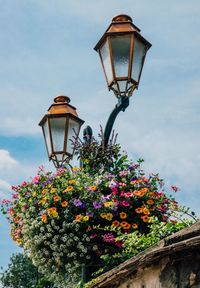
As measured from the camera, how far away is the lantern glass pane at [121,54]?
6.01 meters

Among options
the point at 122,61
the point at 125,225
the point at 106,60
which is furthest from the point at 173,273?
the point at 106,60

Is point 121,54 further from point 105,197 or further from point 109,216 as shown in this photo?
point 109,216

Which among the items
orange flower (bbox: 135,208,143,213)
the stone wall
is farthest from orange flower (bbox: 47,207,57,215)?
the stone wall

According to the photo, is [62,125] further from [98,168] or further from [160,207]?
[160,207]

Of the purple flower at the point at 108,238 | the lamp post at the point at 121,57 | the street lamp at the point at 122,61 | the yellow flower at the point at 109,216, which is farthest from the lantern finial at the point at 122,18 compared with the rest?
the purple flower at the point at 108,238

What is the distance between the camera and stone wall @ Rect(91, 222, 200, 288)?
Result: 3.12m

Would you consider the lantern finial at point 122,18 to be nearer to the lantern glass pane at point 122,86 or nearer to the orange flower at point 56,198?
the lantern glass pane at point 122,86

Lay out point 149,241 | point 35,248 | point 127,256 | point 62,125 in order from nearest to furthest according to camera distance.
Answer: point 149,241
point 127,256
point 35,248
point 62,125

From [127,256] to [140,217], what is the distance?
2.12ft

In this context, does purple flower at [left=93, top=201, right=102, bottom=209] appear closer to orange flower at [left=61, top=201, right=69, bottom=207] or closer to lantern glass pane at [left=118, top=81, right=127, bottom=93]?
orange flower at [left=61, top=201, right=69, bottom=207]

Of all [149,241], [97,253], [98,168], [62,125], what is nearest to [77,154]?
[98,168]

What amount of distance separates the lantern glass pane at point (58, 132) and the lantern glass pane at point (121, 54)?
1.75 meters

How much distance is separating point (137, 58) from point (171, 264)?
3.27 metres

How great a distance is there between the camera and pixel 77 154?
6742 mm
